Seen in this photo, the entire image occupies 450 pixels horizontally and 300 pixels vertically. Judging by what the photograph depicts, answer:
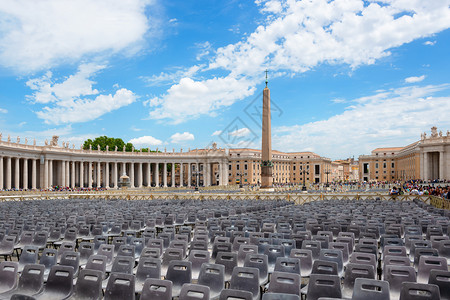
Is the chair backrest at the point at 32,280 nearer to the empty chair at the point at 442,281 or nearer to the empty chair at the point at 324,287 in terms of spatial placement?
the empty chair at the point at 324,287

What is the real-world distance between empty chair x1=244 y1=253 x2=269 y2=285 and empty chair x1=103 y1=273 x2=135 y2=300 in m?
2.49

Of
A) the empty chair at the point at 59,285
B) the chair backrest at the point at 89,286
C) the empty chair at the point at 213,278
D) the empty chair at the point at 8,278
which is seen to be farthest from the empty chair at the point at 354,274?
the empty chair at the point at 8,278

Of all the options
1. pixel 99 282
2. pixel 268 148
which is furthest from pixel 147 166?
pixel 99 282

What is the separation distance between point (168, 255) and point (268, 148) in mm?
38968

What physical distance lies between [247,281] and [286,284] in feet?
2.32

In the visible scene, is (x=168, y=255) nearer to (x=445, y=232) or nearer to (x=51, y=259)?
(x=51, y=259)

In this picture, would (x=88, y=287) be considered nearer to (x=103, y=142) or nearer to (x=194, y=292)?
(x=194, y=292)

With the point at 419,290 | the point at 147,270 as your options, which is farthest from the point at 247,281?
the point at 419,290

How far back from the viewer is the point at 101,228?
1316cm

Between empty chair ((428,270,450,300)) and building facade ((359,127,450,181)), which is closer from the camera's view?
empty chair ((428,270,450,300))

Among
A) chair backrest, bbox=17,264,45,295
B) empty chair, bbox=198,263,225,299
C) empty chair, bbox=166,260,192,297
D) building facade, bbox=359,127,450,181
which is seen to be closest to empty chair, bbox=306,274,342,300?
empty chair, bbox=198,263,225,299

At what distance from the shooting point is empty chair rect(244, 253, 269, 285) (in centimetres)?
735

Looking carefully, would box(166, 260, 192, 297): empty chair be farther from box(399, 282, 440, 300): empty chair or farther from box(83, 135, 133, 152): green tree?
box(83, 135, 133, 152): green tree

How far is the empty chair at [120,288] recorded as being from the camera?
19.3ft
